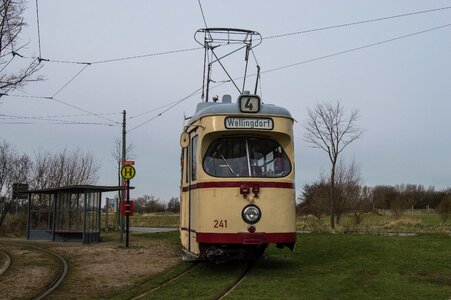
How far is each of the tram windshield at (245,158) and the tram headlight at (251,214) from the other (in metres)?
0.67

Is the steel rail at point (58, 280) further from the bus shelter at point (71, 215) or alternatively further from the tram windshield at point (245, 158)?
the bus shelter at point (71, 215)

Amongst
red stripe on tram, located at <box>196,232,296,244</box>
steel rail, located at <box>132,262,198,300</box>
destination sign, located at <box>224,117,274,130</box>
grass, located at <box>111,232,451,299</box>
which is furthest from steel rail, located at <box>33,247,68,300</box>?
destination sign, located at <box>224,117,274,130</box>

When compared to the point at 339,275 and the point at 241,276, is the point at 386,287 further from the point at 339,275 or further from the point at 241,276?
the point at 241,276

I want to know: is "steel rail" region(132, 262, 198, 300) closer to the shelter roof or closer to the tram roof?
the tram roof

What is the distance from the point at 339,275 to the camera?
10336 millimetres

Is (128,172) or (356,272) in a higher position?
(128,172)

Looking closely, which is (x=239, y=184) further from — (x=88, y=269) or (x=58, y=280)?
(x=88, y=269)

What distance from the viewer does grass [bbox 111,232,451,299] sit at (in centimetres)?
860

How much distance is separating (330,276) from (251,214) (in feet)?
6.67

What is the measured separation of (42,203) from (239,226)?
64.7 ft

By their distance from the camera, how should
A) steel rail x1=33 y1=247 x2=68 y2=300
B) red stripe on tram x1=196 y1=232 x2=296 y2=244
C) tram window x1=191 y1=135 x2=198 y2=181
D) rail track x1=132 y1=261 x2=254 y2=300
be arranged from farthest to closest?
tram window x1=191 y1=135 x2=198 y2=181 → red stripe on tram x1=196 y1=232 x2=296 y2=244 → steel rail x1=33 y1=247 x2=68 y2=300 → rail track x1=132 y1=261 x2=254 y2=300

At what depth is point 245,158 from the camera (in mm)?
10438

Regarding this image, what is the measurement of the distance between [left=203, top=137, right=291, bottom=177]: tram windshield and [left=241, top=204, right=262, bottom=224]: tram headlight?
673 millimetres

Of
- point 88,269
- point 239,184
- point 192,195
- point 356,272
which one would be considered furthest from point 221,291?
point 88,269
